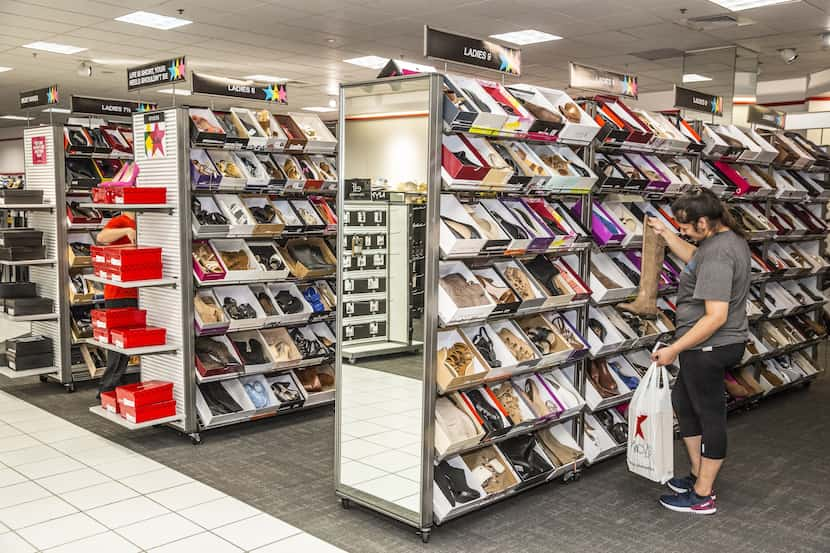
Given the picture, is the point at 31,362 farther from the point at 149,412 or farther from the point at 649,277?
the point at 649,277

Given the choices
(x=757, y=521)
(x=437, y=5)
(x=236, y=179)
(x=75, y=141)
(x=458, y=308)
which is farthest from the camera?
(x=437, y=5)

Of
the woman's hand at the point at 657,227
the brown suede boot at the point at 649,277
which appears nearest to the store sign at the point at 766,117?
the brown suede boot at the point at 649,277

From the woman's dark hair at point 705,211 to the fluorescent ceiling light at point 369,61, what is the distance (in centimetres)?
833

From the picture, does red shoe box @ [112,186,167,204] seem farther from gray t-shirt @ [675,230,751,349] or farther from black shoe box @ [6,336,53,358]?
gray t-shirt @ [675,230,751,349]

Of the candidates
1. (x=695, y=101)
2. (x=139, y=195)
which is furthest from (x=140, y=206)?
(x=695, y=101)

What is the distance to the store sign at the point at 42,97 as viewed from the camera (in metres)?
7.79

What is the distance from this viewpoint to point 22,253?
6.79 meters

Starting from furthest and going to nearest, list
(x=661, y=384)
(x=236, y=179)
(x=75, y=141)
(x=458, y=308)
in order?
(x=75, y=141)
(x=236, y=179)
(x=661, y=384)
(x=458, y=308)

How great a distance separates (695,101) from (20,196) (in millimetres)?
6375

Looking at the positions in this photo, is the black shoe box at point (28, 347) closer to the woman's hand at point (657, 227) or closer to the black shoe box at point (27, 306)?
the black shoe box at point (27, 306)

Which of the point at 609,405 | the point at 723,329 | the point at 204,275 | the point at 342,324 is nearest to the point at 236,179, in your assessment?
the point at 204,275

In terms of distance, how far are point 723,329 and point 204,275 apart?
11.5ft

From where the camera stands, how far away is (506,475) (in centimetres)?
421

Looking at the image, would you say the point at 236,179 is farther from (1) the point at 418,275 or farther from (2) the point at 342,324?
(1) the point at 418,275
